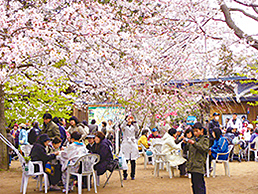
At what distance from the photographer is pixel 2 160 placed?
10180mm

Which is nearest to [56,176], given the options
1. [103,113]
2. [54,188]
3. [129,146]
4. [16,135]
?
[54,188]

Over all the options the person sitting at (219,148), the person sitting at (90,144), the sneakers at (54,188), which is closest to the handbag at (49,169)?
the sneakers at (54,188)

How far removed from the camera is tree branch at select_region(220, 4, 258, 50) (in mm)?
6484

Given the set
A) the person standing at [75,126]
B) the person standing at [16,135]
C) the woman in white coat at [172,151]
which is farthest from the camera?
the person standing at [16,135]

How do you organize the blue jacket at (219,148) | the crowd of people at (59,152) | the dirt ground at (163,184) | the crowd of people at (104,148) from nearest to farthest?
the crowd of people at (104,148) → the crowd of people at (59,152) → the dirt ground at (163,184) → the blue jacket at (219,148)

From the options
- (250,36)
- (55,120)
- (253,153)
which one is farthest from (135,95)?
(250,36)

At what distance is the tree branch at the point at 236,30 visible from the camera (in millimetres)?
6484

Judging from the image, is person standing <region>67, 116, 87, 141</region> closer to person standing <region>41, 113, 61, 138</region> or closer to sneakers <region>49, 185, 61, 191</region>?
person standing <region>41, 113, 61, 138</region>

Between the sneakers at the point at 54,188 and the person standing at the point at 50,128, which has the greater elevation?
the person standing at the point at 50,128

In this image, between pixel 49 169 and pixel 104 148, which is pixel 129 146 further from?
pixel 49 169

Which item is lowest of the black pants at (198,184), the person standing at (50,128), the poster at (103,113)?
the black pants at (198,184)

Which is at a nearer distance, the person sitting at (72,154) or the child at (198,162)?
the child at (198,162)

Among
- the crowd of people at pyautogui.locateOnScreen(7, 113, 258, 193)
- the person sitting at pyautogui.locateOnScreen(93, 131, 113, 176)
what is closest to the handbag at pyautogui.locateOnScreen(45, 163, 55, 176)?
the crowd of people at pyautogui.locateOnScreen(7, 113, 258, 193)

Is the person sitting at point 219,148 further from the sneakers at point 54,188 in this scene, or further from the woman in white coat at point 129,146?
the sneakers at point 54,188
